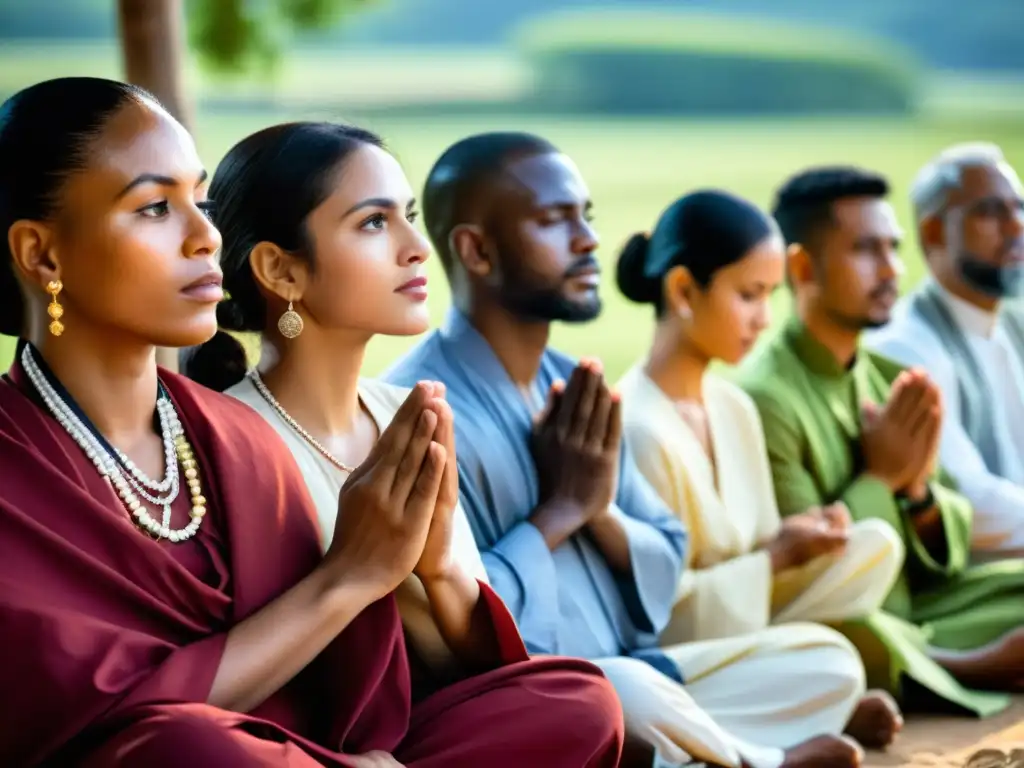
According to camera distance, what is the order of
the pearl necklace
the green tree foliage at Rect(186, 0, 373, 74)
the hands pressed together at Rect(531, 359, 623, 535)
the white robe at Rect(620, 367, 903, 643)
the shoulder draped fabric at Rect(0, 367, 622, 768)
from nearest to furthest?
the shoulder draped fabric at Rect(0, 367, 622, 768) < the pearl necklace < the hands pressed together at Rect(531, 359, 623, 535) < the white robe at Rect(620, 367, 903, 643) < the green tree foliage at Rect(186, 0, 373, 74)

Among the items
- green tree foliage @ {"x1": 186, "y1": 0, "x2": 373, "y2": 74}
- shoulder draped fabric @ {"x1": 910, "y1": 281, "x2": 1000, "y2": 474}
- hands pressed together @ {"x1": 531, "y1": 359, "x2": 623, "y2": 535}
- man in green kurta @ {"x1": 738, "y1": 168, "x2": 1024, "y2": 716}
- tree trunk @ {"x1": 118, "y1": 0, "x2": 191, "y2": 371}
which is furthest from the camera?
green tree foliage @ {"x1": 186, "y1": 0, "x2": 373, "y2": 74}

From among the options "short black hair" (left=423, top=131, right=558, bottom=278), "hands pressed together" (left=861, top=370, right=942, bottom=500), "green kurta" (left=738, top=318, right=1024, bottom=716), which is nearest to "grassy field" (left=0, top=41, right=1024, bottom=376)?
"green kurta" (left=738, top=318, right=1024, bottom=716)

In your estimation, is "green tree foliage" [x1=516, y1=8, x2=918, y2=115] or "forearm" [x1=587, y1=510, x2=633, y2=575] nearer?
"forearm" [x1=587, y1=510, x2=633, y2=575]

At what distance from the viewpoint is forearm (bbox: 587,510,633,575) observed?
350 centimetres

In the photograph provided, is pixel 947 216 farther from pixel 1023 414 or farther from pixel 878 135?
pixel 878 135

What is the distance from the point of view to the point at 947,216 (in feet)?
17.2

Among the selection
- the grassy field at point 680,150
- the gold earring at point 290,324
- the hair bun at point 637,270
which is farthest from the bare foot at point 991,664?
the grassy field at point 680,150

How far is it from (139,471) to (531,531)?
107cm

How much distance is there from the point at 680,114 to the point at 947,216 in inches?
690

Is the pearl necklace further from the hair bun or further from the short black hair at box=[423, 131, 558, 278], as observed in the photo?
the hair bun

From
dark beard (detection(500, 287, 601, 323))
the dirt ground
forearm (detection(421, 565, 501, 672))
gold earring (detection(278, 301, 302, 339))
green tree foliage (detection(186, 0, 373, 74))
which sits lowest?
the dirt ground

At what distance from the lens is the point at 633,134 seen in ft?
72.0

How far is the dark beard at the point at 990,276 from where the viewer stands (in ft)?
17.0

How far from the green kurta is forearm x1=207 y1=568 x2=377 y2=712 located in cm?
200
